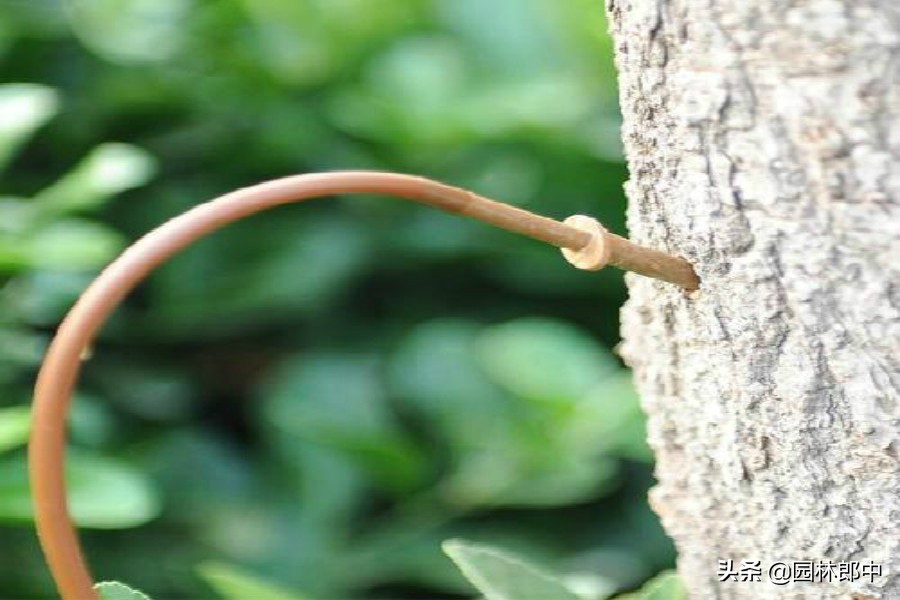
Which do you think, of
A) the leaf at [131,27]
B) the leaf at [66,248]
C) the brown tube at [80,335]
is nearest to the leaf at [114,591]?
the brown tube at [80,335]

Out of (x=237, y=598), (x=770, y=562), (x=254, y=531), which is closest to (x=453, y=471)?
(x=254, y=531)

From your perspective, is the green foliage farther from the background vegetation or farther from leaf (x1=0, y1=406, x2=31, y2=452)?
the background vegetation

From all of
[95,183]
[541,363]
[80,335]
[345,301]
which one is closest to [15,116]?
[95,183]

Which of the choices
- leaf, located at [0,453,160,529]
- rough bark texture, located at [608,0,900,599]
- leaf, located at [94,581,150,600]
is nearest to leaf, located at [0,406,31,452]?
leaf, located at [0,453,160,529]

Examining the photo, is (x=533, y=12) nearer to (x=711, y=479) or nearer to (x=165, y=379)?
(x=165, y=379)

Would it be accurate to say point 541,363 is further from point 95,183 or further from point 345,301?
point 95,183

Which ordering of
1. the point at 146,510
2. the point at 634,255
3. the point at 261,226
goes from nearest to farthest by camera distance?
the point at 634,255, the point at 146,510, the point at 261,226
